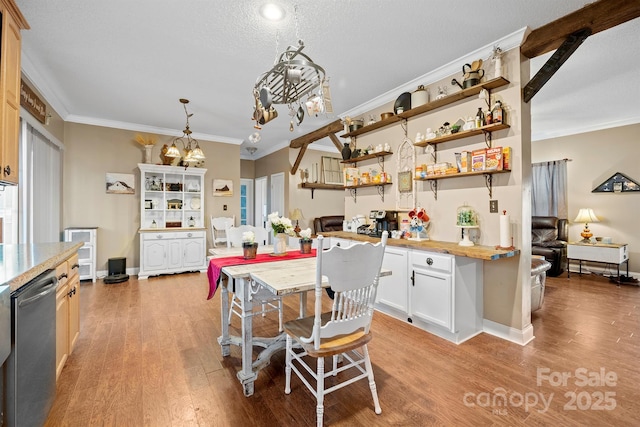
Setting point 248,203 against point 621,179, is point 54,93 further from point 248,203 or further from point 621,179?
point 621,179

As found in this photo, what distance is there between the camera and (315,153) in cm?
708

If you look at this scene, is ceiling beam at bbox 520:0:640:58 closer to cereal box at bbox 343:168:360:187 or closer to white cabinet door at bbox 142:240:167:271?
cereal box at bbox 343:168:360:187

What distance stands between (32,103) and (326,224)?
5.08 m

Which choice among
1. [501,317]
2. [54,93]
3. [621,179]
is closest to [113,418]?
[501,317]

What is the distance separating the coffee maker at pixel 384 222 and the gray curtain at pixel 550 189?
395cm

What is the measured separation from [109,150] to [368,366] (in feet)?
18.5

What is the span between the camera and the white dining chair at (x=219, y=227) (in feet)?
18.4

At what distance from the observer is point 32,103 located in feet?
10.9

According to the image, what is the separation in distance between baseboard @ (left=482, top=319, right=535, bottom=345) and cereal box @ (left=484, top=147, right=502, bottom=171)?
1487 millimetres

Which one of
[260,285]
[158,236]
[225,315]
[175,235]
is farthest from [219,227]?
[260,285]

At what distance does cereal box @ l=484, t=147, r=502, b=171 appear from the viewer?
8.79ft

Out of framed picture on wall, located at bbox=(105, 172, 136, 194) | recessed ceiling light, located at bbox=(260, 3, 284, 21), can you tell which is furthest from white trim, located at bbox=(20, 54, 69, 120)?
recessed ceiling light, located at bbox=(260, 3, 284, 21)

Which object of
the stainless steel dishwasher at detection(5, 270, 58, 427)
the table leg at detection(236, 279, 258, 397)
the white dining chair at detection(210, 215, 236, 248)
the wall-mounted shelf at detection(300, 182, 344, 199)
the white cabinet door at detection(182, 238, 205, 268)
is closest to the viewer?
the stainless steel dishwasher at detection(5, 270, 58, 427)

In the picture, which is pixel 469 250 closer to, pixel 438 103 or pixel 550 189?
pixel 438 103
